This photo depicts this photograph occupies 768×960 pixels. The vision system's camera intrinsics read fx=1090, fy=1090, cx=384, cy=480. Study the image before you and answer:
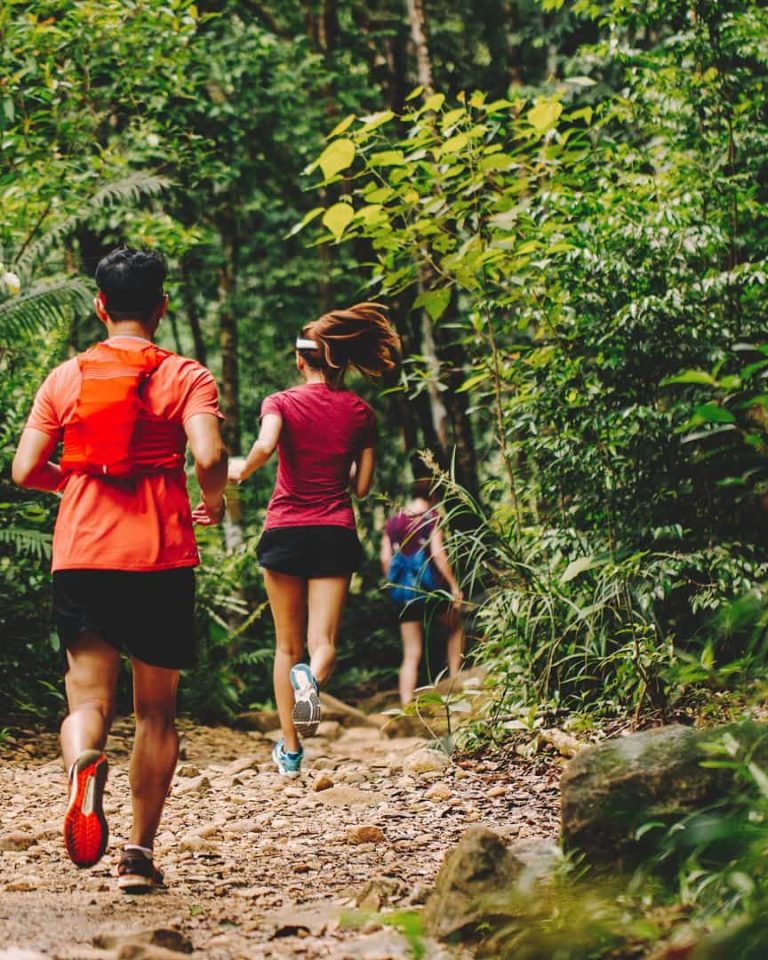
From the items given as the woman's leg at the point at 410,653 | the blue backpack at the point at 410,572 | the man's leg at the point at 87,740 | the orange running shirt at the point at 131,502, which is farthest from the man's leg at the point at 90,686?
the woman's leg at the point at 410,653

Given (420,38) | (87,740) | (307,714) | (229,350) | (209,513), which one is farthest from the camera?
(229,350)

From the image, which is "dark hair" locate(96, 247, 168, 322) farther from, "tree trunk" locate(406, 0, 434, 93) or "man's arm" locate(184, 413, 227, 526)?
"tree trunk" locate(406, 0, 434, 93)

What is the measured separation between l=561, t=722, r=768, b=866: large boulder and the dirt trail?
50cm

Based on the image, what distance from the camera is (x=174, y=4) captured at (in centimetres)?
934

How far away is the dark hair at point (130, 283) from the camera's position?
3564mm

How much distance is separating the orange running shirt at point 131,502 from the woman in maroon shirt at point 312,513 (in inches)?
81.8

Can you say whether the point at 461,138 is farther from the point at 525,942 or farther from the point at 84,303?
the point at 525,942

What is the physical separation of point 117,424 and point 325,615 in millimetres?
2593

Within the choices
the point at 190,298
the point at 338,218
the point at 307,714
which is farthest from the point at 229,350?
the point at 307,714

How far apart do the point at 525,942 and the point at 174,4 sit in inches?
351

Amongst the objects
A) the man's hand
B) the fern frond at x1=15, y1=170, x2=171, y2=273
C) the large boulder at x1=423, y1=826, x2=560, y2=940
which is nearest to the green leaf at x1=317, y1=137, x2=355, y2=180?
the man's hand

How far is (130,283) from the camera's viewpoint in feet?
11.7

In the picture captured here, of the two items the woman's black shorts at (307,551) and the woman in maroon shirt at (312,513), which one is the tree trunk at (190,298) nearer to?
the woman in maroon shirt at (312,513)

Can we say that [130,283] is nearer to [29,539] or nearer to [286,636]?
[286,636]
